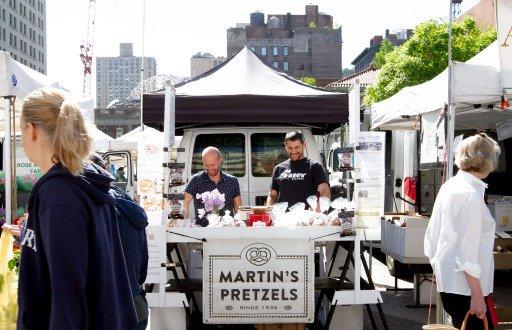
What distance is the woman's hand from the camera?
12.7 feet

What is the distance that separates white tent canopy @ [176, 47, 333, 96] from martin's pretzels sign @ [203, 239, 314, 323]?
7.71ft

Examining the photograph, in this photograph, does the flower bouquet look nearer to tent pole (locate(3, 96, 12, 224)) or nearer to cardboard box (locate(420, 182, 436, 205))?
tent pole (locate(3, 96, 12, 224))

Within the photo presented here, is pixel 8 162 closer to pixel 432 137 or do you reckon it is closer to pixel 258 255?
pixel 258 255

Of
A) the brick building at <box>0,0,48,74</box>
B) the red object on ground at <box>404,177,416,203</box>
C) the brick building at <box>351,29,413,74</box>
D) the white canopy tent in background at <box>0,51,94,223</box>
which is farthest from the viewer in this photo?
the brick building at <box>0,0,48,74</box>

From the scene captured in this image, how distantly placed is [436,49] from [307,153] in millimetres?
26328

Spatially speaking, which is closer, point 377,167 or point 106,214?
point 106,214

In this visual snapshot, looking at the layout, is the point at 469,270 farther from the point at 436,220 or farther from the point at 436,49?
the point at 436,49

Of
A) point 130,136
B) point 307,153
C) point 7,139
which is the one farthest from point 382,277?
point 130,136

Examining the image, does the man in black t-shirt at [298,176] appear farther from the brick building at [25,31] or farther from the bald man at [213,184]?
the brick building at [25,31]

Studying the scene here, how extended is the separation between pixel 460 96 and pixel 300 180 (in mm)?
1751

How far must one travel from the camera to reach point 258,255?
5844 mm

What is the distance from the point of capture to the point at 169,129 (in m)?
6.11

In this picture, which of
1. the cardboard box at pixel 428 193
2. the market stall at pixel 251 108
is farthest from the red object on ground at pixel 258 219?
the cardboard box at pixel 428 193

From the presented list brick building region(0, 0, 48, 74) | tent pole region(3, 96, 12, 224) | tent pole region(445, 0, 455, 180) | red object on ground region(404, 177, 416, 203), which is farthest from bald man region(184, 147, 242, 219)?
brick building region(0, 0, 48, 74)
